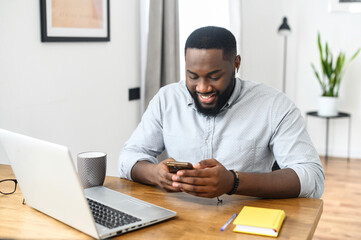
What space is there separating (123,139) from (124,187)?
1.67 meters

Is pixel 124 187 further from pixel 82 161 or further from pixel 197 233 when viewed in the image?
pixel 197 233

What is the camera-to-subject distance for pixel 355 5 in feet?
15.7

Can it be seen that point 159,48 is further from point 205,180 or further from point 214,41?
point 205,180

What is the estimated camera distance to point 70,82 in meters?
2.74

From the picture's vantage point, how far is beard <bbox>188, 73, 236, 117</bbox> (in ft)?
5.96

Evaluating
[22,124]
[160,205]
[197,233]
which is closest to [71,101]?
[22,124]

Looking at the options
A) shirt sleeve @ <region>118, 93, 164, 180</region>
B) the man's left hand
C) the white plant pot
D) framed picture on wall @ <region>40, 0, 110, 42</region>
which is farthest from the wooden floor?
framed picture on wall @ <region>40, 0, 110, 42</region>

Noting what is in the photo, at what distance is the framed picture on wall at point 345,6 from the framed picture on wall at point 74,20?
273 centimetres

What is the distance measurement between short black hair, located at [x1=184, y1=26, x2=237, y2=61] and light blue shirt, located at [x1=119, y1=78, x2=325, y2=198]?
19 centimetres

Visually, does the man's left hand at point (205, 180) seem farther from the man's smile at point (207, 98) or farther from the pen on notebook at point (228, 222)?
the man's smile at point (207, 98)

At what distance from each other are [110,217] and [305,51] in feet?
13.5

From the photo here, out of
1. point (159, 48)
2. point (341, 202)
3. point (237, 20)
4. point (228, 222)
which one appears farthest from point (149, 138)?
point (237, 20)

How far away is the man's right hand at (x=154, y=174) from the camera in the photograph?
156 centimetres

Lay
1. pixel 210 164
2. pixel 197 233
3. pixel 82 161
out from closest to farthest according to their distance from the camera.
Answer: pixel 197 233 → pixel 210 164 → pixel 82 161
